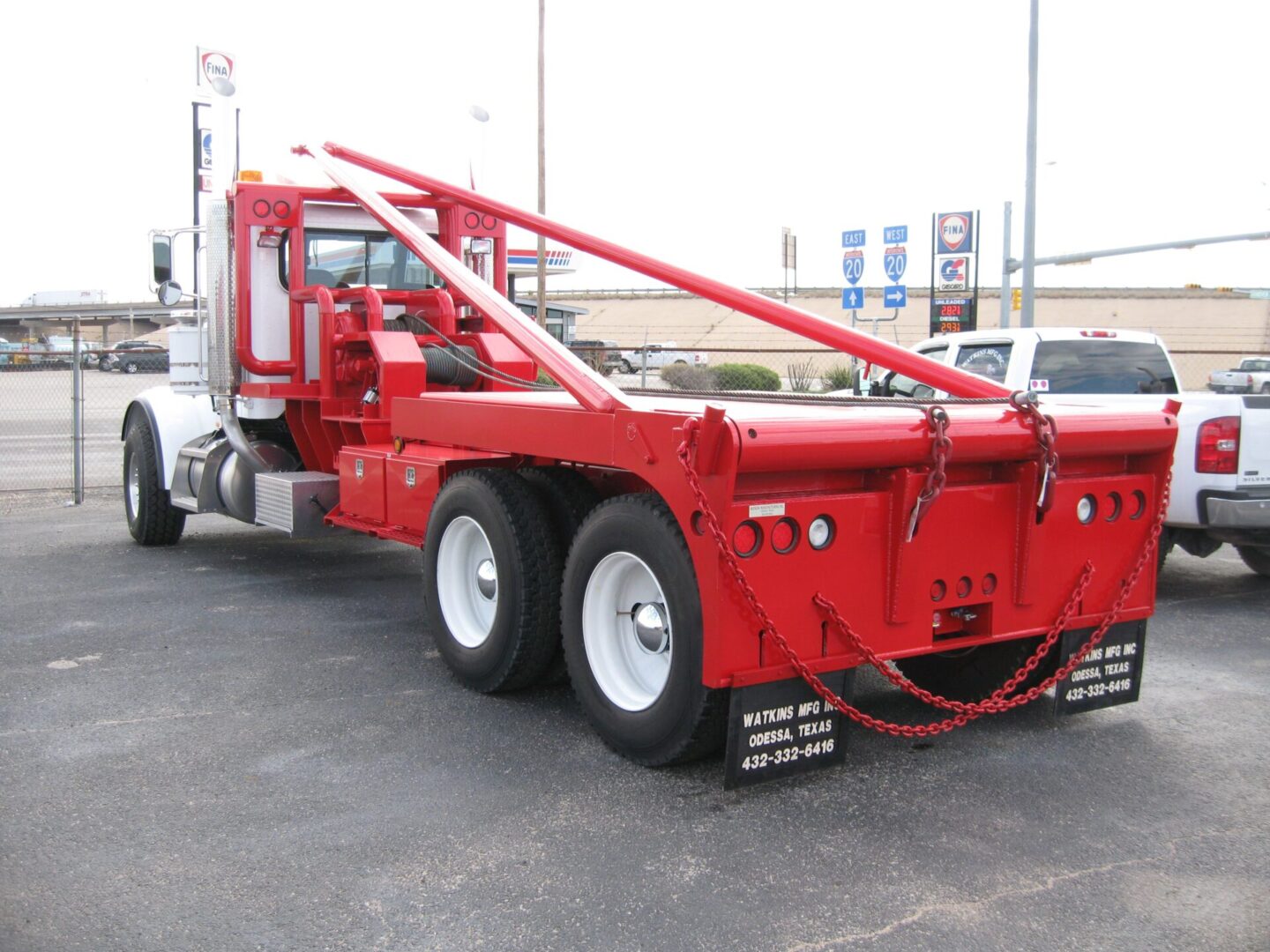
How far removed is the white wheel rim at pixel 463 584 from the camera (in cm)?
576

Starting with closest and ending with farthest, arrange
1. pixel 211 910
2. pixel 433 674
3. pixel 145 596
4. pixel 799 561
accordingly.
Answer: pixel 211 910 → pixel 799 561 → pixel 433 674 → pixel 145 596

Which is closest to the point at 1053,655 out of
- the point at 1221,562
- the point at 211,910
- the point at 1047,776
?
the point at 1047,776

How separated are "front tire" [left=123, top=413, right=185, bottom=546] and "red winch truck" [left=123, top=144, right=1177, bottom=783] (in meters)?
3.13

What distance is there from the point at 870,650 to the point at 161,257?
7260 millimetres

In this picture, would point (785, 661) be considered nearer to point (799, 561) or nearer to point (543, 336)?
point (799, 561)

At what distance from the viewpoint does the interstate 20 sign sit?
2527cm

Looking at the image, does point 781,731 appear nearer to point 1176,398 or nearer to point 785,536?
point 785,536

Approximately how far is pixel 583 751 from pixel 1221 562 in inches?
274

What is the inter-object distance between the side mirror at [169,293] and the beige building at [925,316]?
57929 mm

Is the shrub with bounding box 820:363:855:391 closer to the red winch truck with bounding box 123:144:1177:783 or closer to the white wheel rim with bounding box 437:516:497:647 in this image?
the red winch truck with bounding box 123:144:1177:783

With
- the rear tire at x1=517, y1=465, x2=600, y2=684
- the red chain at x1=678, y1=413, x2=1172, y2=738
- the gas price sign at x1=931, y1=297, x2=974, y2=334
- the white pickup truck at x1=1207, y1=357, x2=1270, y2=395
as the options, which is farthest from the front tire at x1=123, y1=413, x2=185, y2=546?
the white pickup truck at x1=1207, y1=357, x2=1270, y2=395

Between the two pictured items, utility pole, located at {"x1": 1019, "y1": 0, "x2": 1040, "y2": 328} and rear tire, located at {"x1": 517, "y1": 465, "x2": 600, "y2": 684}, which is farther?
utility pole, located at {"x1": 1019, "y1": 0, "x2": 1040, "y2": 328}

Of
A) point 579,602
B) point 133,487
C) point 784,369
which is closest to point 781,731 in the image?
point 579,602

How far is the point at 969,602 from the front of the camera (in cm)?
460
